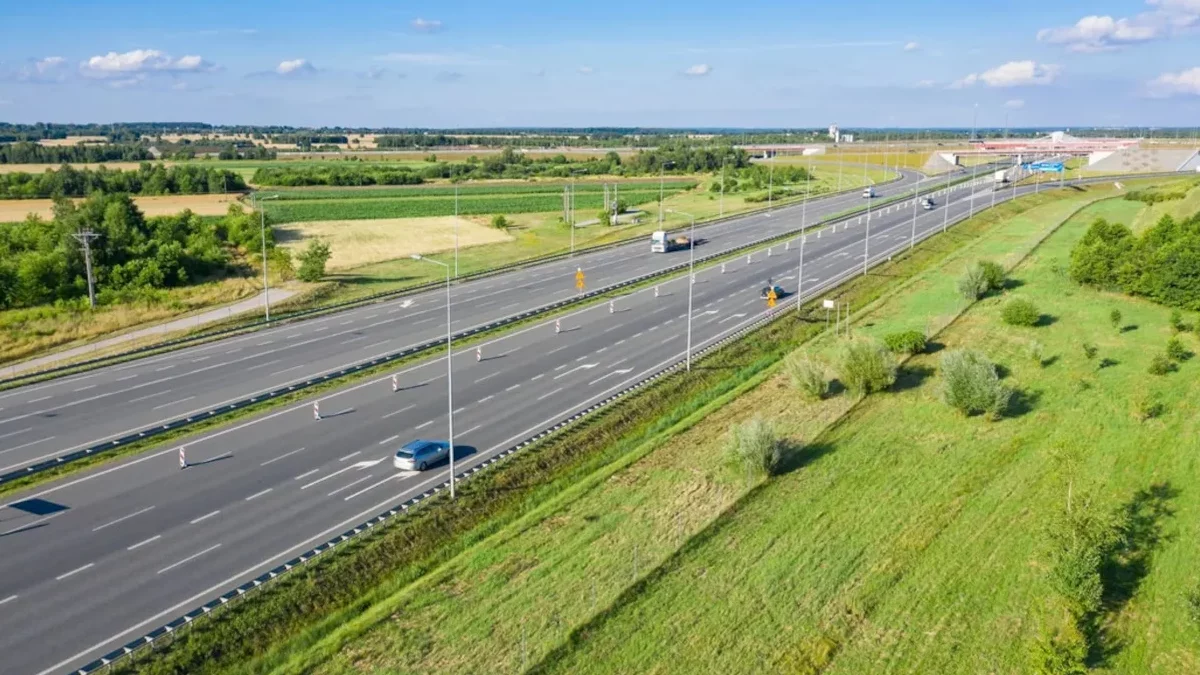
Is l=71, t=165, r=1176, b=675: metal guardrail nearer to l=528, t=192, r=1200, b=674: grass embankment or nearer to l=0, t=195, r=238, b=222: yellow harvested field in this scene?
l=528, t=192, r=1200, b=674: grass embankment

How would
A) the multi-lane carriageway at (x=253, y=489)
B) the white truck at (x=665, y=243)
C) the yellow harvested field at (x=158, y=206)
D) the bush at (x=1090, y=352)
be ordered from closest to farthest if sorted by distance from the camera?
the multi-lane carriageway at (x=253, y=489) < the bush at (x=1090, y=352) < the white truck at (x=665, y=243) < the yellow harvested field at (x=158, y=206)

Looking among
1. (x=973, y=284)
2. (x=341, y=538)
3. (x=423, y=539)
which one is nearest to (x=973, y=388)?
(x=423, y=539)

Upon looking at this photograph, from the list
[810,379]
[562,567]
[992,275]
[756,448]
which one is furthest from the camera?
[992,275]

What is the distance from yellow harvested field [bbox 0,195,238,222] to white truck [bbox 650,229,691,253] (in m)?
61.2

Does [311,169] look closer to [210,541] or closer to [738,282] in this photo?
[738,282]

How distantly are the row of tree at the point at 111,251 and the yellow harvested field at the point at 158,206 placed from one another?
83.0 feet

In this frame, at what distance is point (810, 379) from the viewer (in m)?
40.9

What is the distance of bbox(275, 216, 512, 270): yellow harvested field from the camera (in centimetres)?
9019

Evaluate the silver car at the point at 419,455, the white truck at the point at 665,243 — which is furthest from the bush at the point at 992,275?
the silver car at the point at 419,455

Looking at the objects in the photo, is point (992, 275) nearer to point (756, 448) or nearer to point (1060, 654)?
point (756, 448)

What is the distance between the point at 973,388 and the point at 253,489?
1170 inches

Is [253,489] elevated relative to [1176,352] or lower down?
lower down

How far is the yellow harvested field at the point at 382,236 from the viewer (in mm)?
90188

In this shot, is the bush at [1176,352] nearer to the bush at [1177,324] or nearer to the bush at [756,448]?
the bush at [1177,324]
